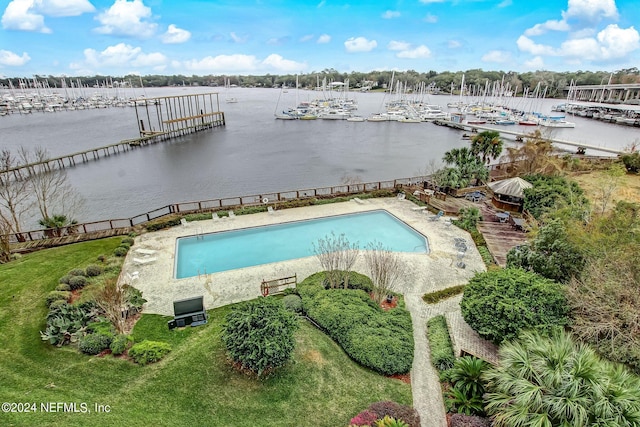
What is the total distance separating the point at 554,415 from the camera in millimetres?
7266

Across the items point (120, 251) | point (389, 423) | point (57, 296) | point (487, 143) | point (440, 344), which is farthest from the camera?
point (487, 143)

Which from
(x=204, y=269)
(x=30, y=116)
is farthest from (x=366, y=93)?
(x=204, y=269)

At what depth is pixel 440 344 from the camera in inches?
482

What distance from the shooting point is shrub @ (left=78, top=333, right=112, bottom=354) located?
35.9ft

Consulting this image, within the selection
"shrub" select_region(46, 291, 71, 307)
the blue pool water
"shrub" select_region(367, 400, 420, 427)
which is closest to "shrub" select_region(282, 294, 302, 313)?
"shrub" select_region(367, 400, 420, 427)

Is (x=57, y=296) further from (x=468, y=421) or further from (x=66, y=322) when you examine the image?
(x=468, y=421)

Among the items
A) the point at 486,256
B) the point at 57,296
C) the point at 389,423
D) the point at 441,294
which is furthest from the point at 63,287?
the point at 486,256

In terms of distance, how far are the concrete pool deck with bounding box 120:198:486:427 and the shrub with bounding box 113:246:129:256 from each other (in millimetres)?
311

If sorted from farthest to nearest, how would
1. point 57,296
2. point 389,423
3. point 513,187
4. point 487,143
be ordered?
point 487,143 < point 513,187 < point 57,296 < point 389,423

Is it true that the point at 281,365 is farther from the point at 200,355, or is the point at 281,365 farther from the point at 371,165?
the point at 371,165

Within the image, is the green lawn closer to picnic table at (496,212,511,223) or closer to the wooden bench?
the wooden bench

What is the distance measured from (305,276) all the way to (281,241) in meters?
5.10

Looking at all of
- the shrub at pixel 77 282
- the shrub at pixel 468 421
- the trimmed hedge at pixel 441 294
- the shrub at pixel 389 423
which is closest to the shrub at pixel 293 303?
the trimmed hedge at pixel 441 294

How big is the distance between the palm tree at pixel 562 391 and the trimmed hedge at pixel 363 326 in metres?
3.54
